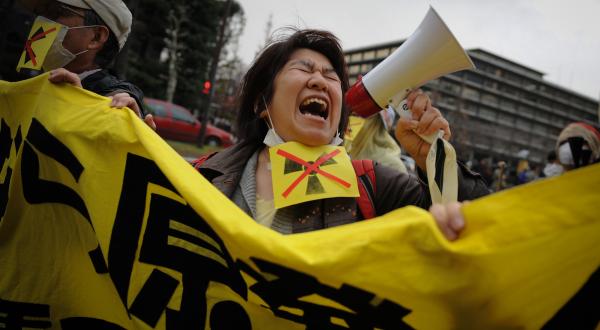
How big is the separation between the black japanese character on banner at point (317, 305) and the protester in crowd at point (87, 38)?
106 cm

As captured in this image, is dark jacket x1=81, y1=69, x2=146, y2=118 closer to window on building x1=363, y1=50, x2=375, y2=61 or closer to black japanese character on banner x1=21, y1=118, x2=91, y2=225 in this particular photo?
black japanese character on banner x1=21, y1=118, x2=91, y2=225

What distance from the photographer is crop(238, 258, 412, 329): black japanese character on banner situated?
2.85 ft

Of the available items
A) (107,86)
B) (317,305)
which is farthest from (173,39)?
(317,305)

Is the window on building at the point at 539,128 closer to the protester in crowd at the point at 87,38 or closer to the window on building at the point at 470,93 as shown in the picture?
the window on building at the point at 470,93

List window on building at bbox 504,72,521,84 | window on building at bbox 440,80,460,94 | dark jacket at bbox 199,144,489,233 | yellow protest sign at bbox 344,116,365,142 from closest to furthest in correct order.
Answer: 1. dark jacket at bbox 199,144,489,233
2. yellow protest sign at bbox 344,116,365,142
3. window on building at bbox 440,80,460,94
4. window on building at bbox 504,72,521,84

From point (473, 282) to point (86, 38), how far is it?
2007 mm

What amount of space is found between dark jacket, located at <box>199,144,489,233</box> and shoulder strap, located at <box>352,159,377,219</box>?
21mm

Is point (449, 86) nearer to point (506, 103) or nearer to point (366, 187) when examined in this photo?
point (506, 103)

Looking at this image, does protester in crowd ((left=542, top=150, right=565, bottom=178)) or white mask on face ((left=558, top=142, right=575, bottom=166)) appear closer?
white mask on face ((left=558, top=142, right=575, bottom=166))

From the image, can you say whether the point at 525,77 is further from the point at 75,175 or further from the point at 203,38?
the point at 75,175

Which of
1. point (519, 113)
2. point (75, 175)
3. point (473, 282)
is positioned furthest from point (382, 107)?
point (519, 113)

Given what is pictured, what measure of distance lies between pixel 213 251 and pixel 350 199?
548 millimetres

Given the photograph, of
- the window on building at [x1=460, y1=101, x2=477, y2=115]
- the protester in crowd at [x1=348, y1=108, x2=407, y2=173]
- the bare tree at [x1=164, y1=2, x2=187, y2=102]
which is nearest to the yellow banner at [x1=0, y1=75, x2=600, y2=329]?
the protester in crowd at [x1=348, y1=108, x2=407, y2=173]

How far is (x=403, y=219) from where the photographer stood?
835mm
